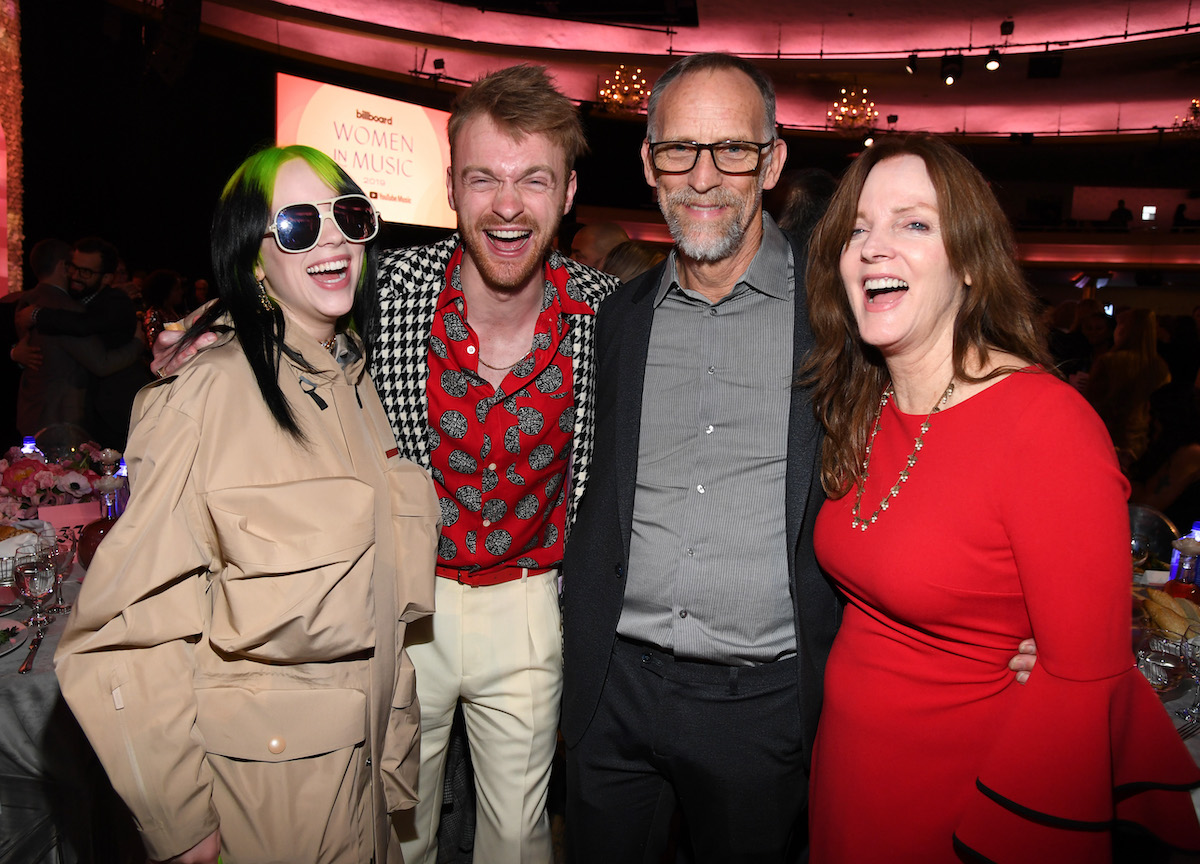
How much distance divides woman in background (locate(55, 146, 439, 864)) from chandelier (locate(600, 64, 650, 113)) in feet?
35.5

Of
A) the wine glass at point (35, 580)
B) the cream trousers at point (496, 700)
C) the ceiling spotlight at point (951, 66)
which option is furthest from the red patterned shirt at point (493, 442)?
the ceiling spotlight at point (951, 66)

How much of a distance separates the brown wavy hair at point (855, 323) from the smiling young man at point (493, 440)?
74 cm

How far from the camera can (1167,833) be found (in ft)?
4.45

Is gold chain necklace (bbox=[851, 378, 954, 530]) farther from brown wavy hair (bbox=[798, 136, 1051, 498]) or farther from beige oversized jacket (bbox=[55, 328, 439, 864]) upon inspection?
beige oversized jacket (bbox=[55, 328, 439, 864])

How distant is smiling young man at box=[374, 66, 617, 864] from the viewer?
2.18m

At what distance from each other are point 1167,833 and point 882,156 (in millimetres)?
1336

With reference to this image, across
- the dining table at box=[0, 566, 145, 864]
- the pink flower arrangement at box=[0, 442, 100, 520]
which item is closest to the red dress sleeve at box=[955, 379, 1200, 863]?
the dining table at box=[0, 566, 145, 864]

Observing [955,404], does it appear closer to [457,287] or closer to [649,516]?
[649,516]

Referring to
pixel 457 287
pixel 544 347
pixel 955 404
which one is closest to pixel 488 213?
pixel 457 287

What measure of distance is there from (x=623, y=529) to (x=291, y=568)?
2.57ft

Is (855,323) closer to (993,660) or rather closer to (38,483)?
(993,660)

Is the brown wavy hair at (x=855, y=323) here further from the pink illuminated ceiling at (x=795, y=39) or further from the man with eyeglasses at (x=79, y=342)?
the pink illuminated ceiling at (x=795, y=39)

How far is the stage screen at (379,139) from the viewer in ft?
25.1

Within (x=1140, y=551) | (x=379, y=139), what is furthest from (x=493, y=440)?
(x=379, y=139)
